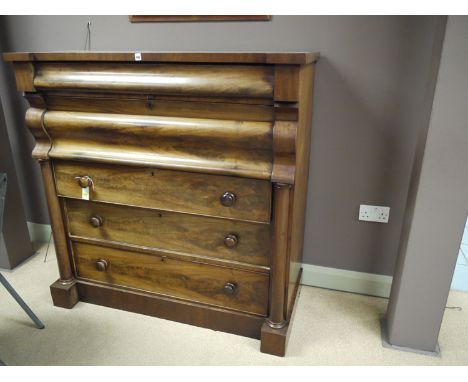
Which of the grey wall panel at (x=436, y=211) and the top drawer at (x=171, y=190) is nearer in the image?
the grey wall panel at (x=436, y=211)

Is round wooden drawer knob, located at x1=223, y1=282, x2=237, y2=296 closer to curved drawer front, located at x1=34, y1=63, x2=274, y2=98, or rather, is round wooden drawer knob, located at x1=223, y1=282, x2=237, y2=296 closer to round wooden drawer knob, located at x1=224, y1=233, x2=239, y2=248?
round wooden drawer knob, located at x1=224, y1=233, x2=239, y2=248

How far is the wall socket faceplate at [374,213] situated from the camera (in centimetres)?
181

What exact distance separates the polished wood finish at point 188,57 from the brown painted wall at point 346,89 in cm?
41

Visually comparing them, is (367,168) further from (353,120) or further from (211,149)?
(211,149)

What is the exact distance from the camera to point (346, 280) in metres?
1.99

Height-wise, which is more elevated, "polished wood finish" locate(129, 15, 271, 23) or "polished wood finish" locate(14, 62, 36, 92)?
"polished wood finish" locate(129, 15, 271, 23)

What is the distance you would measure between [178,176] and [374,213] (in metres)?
0.95

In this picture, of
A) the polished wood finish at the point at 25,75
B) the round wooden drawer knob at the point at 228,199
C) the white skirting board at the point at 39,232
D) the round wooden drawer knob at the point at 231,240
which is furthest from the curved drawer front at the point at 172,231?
the white skirting board at the point at 39,232

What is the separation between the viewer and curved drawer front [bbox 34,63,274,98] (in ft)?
4.12

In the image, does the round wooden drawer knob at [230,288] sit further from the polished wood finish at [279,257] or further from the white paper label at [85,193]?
the white paper label at [85,193]

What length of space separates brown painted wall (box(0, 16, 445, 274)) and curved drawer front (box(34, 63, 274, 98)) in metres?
0.51

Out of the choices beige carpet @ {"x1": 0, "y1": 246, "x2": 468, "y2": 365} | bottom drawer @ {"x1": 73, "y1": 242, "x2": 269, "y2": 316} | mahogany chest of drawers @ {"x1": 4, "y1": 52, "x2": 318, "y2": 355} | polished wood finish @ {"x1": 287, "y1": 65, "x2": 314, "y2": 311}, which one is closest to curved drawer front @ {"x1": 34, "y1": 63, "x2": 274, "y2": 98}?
mahogany chest of drawers @ {"x1": 4, "y1": 52, "x2": 318, "y2": 355}

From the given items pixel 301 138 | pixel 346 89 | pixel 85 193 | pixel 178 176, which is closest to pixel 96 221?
pixel 85 193

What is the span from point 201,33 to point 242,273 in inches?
42.6
